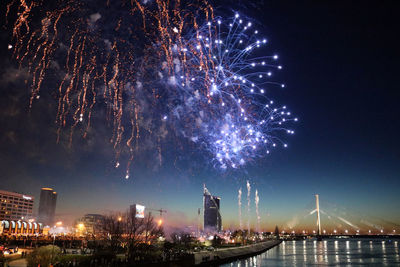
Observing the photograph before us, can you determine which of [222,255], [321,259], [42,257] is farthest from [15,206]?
[42,257]

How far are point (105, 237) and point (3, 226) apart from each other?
1908 inches

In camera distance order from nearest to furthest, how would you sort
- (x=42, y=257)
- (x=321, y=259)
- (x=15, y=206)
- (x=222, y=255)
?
(x=42, y=257), (x=222, y=255), (x=321, y=259), (x=15, y=206)

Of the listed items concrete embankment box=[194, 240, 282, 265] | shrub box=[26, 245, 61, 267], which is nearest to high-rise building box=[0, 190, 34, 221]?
concrete embankment box=[194, 240, 282, 265]

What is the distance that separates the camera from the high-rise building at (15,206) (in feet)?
530

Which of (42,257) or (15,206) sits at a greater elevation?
(15,206)

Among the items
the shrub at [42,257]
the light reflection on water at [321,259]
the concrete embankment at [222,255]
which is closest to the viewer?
the shrub at [42,257]

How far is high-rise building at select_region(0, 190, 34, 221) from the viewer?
530ft

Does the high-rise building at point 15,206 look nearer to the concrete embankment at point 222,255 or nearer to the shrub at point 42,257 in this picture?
the concrete embankment at point 222,255

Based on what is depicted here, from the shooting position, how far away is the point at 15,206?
174 metres

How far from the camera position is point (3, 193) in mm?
163125

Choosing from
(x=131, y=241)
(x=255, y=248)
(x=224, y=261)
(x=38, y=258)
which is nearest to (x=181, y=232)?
(x=255, y=248)

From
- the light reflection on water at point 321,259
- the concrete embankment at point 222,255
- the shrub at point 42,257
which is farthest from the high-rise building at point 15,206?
the shrub at point 42,257

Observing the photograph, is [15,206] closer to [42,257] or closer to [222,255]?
[222,255]

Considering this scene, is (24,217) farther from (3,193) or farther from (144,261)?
(144,261)
